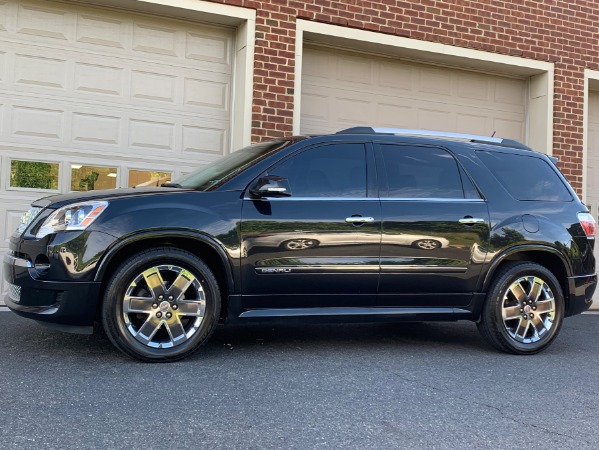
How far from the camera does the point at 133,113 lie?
26.0 ft

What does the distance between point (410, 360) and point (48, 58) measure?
536cm

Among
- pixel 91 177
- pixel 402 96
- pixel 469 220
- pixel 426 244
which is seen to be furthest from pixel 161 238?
pixel 402 96

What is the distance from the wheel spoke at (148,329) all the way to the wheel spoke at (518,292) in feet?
9.53

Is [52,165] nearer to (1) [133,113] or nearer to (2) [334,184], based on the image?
(1) [133,113]

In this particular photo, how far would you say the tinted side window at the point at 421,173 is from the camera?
5.35 meters

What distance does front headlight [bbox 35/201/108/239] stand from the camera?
4520 millimetres

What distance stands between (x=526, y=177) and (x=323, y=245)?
82.2 inches

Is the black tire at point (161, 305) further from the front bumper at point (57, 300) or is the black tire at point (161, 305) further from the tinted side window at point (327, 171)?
the tinted side window at point (327, 171)

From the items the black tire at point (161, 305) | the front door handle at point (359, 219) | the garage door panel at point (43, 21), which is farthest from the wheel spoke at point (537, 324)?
the garage door panel at point (43, 21)

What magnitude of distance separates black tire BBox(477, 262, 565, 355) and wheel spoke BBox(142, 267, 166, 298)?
2666 millimetres

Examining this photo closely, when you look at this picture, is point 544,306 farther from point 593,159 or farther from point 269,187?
point 593,159

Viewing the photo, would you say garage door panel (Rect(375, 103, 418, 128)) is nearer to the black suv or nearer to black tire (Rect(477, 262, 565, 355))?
the black suv

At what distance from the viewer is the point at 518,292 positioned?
5.55 metres

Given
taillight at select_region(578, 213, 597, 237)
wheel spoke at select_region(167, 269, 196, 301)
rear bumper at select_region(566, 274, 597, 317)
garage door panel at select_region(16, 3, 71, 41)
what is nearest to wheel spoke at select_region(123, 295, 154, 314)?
wheel spoke at select_region(167, 269, 196, 301)
